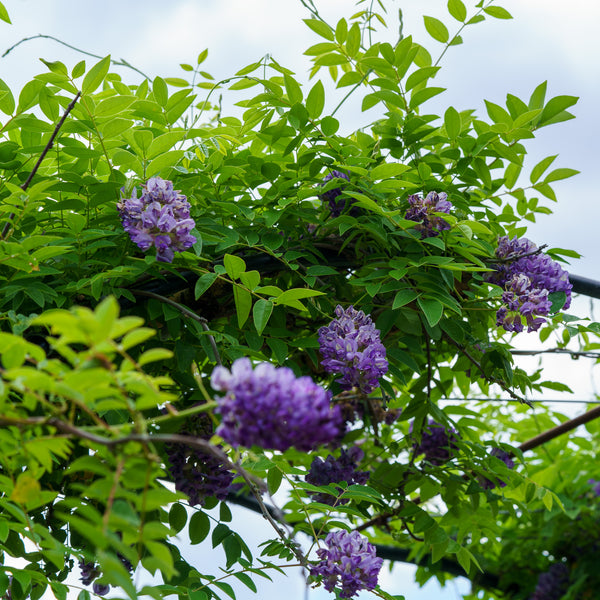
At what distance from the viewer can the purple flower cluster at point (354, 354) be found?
2.88ft

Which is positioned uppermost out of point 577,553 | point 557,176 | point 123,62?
point 123,62

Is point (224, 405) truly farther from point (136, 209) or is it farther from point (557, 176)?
point (557, 176)

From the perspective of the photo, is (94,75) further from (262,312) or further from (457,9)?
(457,9)

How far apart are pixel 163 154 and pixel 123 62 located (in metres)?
0.45

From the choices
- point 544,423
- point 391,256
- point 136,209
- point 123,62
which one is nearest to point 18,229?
point 136,209

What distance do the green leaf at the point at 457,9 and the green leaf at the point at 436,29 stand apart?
0.03 meters

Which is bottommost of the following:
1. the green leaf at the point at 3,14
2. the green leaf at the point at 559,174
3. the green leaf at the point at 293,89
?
the green leaf at the point at 293,89

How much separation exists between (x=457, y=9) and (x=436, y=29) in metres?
0.05

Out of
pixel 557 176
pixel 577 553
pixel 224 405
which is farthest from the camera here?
pixel 577 553

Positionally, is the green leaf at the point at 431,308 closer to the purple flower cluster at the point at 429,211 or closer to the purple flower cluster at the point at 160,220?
the purple flower cluster at the point at 429,211

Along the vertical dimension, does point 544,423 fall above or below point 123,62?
below

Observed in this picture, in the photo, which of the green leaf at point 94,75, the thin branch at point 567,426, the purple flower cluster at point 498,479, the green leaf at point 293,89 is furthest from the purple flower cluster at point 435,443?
the green leaf at point 94,75

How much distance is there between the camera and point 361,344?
89 centimetres

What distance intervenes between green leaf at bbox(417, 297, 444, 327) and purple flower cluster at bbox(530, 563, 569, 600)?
1.68 meters
